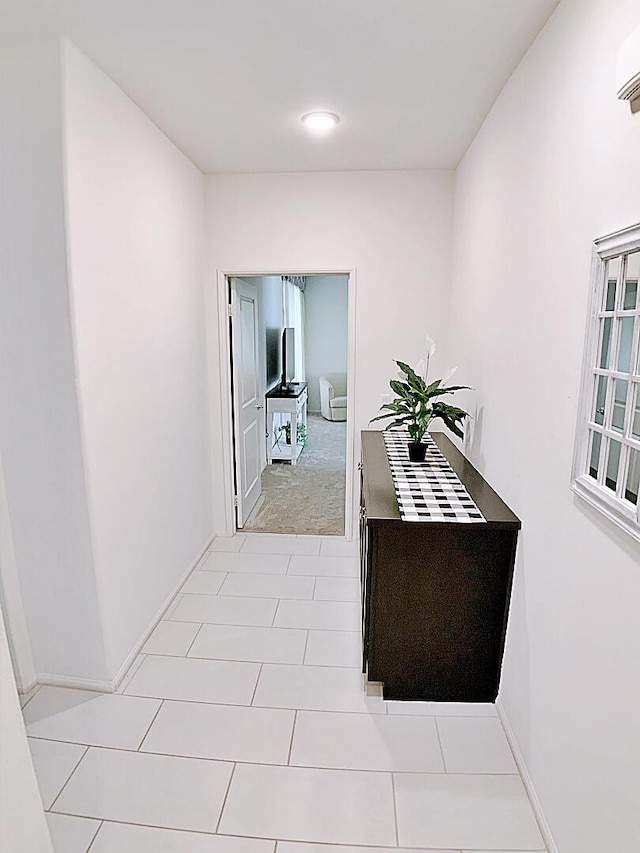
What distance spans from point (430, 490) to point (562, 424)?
809 millimetres

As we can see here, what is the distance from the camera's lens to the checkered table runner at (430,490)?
6.41ft

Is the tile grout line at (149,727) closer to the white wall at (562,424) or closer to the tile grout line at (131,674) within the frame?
the tile grout line at (131,674)

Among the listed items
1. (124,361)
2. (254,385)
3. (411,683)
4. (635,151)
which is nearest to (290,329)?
(254,385)

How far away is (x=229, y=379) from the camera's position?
3.68 metres

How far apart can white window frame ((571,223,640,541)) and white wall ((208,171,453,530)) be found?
2.17 metres

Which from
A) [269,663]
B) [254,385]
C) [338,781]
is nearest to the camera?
[338,781]

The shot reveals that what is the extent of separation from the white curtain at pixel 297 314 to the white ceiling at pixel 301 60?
164 inches

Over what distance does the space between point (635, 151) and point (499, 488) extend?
1.33 m

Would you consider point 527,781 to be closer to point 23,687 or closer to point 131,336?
point 23,687

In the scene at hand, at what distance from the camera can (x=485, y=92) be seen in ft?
7.19

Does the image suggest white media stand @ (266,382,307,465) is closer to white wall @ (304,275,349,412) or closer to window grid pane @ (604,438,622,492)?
white wall @ (304,275,349,412)

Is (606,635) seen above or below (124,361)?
below

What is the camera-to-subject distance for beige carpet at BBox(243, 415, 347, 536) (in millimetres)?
4051

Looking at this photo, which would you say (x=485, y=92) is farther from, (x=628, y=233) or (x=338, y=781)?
(x=338, y=781)
